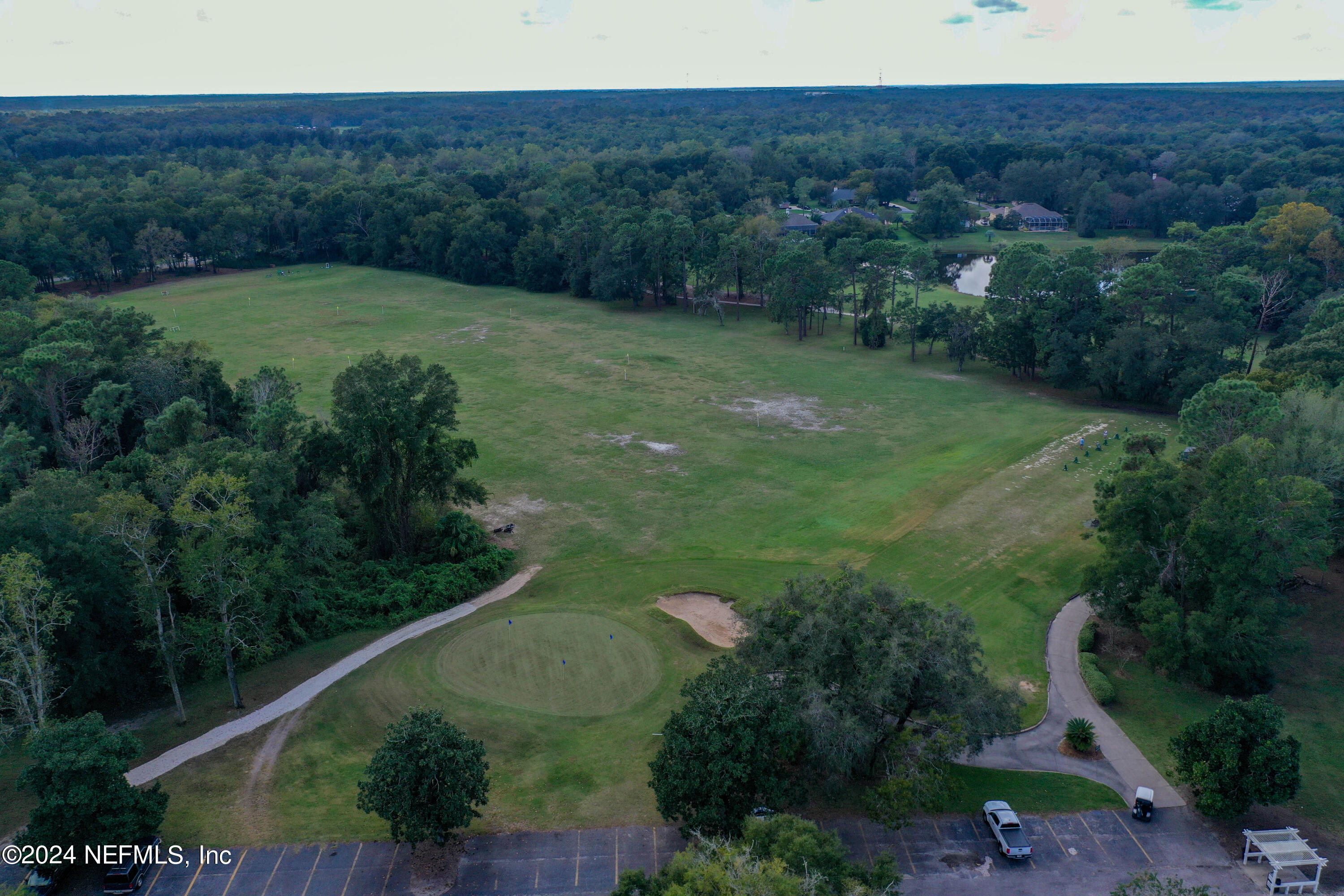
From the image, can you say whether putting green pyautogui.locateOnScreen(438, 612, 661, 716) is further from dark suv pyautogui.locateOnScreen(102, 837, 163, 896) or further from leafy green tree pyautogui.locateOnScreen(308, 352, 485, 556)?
dark suv pyautogui.locateOnScreen(102, 837, 163, 896)

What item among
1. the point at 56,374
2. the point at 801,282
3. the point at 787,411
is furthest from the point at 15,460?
the point at 801,282

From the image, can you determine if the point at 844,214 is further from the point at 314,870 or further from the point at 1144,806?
the point at 314,870

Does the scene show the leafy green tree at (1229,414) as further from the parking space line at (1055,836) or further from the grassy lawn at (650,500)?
the parking space line at (1055,836)

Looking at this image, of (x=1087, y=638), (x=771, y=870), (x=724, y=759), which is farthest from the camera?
(x=1087, y=638)

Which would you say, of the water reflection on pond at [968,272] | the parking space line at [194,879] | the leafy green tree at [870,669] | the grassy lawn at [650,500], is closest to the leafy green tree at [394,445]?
the grassy lawn at [650,500]

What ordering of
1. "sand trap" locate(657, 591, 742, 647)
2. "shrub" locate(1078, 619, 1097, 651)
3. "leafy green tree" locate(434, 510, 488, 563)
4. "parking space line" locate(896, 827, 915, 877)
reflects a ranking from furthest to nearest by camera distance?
1. "leafy green tree" locate(434, 510, 488, 563)
2. "sand trap" locate(657, 591, 742, 647)
3. "shrub" locate(1078, 619, 1097, 651)
4. "parking space line" locate(896, 827, 915, 877)

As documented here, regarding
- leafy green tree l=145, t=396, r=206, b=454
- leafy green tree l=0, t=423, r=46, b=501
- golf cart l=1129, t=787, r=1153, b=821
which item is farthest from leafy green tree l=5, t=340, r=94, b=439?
golf cart l=1129, t=787, r=1153, b=821

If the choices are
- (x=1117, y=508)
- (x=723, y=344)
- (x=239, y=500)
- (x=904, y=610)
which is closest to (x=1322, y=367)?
(x=1117, y=508)
